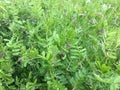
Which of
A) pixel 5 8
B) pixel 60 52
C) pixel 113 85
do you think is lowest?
pixel 113 85

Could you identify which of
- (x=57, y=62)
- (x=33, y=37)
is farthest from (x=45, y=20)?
(x=57, y=62)

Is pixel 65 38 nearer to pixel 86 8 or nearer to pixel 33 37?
pixel 33 37

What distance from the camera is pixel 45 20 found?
1851 millimetres

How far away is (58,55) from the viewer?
5.16 ft

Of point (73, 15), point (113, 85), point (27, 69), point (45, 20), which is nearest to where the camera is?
point (113, 85)

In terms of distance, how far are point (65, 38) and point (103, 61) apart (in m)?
0.25

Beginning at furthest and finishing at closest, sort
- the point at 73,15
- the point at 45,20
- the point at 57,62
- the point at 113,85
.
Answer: the point at 73,15 → the point at 45,20 → the point at 57,62 → the point at 113,85

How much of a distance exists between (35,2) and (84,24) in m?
0.40

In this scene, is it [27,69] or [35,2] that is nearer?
[27,69]

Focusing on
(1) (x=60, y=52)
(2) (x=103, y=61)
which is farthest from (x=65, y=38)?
(2) (x=103, y=61)

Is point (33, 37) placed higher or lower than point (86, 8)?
lower

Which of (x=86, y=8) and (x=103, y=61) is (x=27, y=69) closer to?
(x=103, y=61)

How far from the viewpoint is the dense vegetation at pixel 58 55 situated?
1463 millimetres

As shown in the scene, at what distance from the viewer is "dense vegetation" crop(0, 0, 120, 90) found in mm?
1463
